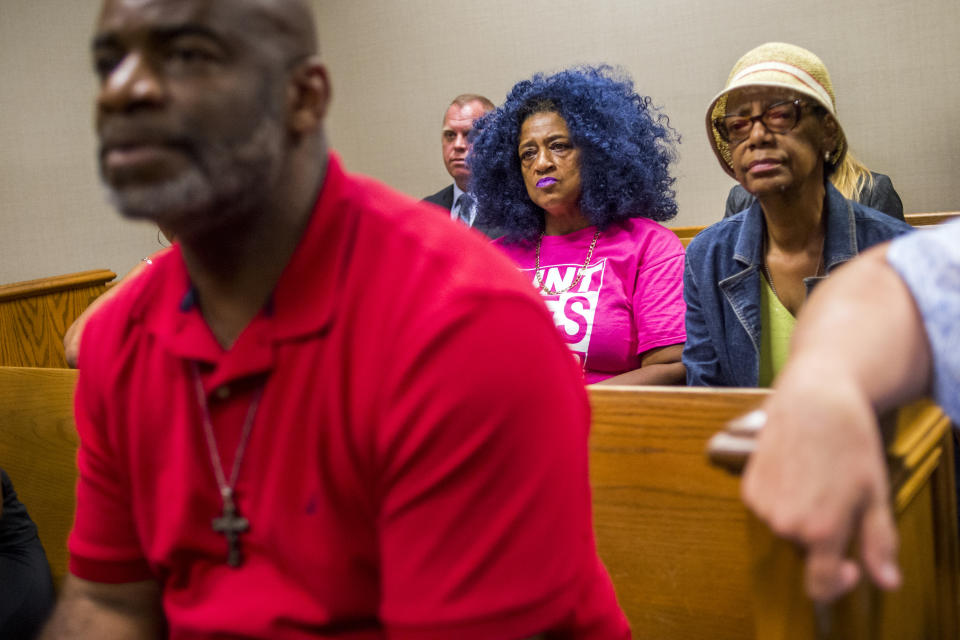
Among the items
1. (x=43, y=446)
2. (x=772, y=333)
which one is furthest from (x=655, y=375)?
(x=43, y=446)

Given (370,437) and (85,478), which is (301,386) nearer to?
(370,437)

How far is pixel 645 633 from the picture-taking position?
153cm

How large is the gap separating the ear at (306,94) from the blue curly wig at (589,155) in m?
1.71

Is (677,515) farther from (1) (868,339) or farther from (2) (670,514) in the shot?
(1) (868,339)

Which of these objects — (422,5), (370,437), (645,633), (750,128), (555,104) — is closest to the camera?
(370,437)

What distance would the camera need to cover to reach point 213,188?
2.73ft

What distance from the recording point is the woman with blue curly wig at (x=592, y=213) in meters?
2.35

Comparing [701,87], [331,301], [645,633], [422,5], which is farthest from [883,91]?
[331,301]

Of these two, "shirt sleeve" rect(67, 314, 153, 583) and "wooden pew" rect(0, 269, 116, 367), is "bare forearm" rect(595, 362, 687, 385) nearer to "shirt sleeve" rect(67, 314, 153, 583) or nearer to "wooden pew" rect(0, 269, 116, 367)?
"shirt sleeve" rect(67, 314, 153, 583)

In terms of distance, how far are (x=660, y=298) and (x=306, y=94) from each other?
1.58m

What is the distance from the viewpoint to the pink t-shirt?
233 centimetres

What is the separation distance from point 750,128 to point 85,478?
1524mm

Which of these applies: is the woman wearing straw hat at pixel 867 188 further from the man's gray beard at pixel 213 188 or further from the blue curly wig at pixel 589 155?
the man's gray beard at pixel 213 188

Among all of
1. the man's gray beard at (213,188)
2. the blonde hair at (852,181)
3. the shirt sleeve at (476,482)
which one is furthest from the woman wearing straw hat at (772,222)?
the man's gray beard at (213,188)
